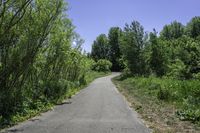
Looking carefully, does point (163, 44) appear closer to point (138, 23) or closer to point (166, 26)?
point (138, 23)

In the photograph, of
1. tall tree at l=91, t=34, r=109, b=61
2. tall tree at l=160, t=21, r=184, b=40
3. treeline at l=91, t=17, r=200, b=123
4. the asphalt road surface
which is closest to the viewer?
the asphalt road surface

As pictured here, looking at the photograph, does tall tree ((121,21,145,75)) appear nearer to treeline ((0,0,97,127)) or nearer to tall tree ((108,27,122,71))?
treeline ((0,0,97,127))

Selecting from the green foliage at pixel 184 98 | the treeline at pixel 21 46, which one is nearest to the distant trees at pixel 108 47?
the green foliage at pixel 184 98

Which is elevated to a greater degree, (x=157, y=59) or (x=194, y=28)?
(x=194, y=28)

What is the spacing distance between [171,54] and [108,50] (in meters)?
70.8

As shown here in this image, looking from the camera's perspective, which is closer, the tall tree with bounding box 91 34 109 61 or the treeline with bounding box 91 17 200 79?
the treeline with bounding box 91 17 200 79

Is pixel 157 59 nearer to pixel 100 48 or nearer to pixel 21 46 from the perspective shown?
pixel 21 46

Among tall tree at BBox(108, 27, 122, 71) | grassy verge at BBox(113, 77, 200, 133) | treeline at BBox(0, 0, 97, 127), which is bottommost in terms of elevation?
grassy verge at BBox(113, 77, 200, 133)

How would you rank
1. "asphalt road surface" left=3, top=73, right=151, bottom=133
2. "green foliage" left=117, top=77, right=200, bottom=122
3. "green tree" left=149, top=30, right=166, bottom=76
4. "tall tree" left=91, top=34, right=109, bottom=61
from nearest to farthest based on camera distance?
"asphalt road surface" left=3, top=73, right=151, bottom=133, "green foliage" left=117, top=77, right=200, bottom=122, "green tree" left=149, top=30, right=166, bottom=76, "tall tree" left=91, top=34, right=109, bottom=61

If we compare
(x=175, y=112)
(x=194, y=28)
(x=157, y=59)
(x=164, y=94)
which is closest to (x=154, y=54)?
(x=157, y=59)

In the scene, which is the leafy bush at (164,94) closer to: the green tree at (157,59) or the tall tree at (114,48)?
the green tree at (157,59)

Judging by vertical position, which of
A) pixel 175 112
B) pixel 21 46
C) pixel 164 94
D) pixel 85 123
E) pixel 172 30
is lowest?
pixel 175 112

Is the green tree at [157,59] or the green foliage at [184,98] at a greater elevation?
the green tree at [157,59]

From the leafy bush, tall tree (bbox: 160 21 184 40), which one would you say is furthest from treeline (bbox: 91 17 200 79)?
tall tree (bbox: 160 21 184 40)
